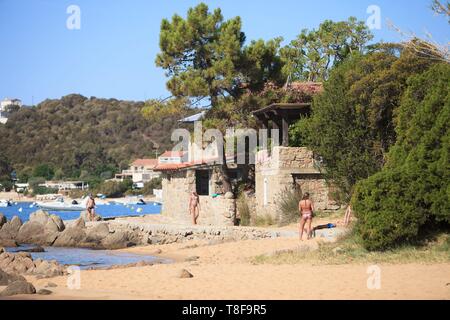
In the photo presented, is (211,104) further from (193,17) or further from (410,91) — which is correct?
(410,91)

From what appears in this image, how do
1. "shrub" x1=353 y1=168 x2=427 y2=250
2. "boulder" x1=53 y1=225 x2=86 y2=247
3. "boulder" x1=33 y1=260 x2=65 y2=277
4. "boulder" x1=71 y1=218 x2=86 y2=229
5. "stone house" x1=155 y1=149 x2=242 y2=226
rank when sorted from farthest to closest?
"boulder" x1=71 y1=218 x2=86 y2=229 < "boulder" x1=53 y1=225 x2=86 y2=247 < "stone house" x1=155 y1=149 x2=242 y2=226 < "boulder" x1=33 y1=260 x2=65 y2=277 < "shrub" x1=353 y1=168 x2=427 y2=250

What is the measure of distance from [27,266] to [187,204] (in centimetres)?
1491

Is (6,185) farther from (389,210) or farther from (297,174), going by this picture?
(389,210)

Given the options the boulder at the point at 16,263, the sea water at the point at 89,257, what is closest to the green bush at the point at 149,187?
the sea water at the point at 89,257

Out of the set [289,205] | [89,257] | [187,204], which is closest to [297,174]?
[289,205]

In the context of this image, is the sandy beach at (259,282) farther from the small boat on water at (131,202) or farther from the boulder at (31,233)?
the small boat on water at (131,202)

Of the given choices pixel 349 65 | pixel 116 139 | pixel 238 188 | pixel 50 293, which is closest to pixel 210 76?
pixel 238 188

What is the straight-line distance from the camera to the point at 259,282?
14.5 meters

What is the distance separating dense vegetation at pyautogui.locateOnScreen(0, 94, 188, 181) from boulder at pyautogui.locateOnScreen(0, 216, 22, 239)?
2898 inches

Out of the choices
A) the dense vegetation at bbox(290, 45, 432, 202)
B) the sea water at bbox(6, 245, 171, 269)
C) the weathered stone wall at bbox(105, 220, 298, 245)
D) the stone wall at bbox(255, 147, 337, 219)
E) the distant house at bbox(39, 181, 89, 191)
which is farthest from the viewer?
the distant house at bbox(39, 181, 89, 191)

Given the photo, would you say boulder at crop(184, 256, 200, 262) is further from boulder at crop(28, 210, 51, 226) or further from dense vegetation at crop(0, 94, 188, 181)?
dense vegetation at crop(0, 94, 188, 181)

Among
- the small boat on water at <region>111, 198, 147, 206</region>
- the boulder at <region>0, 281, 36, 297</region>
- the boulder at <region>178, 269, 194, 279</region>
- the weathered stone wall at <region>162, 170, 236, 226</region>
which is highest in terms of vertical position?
the weathered stone wall at <region>162, 170, 236, 226</region>

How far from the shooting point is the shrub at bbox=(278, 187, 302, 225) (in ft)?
88.2

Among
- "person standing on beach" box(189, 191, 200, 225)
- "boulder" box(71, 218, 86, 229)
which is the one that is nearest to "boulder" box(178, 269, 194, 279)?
"person standing on beach" box(189, 191, 200, 225)
